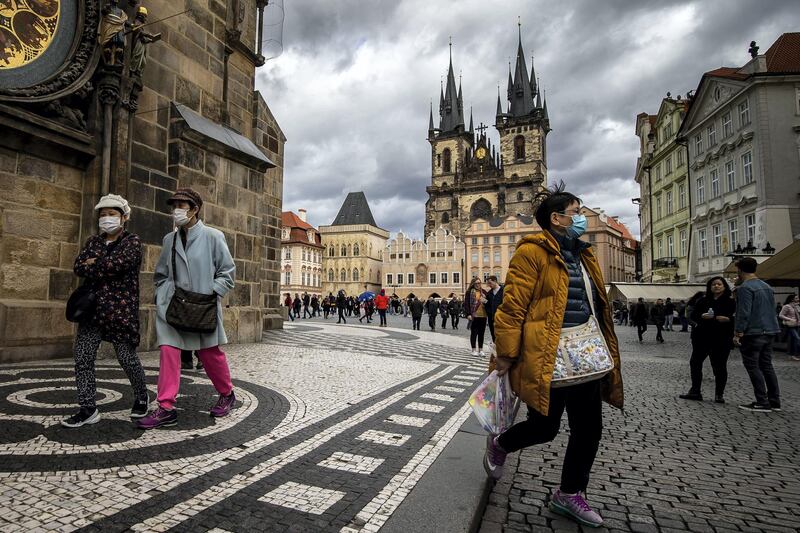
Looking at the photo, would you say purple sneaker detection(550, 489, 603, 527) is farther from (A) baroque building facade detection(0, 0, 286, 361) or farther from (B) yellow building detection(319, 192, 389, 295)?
(B) yellow building detection(319, 192, 389, 295)

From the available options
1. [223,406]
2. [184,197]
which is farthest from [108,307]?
[223,406]

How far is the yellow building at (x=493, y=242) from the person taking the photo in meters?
73.1

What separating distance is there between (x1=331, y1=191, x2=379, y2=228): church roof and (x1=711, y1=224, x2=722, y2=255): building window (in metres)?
66.3

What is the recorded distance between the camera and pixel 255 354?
773 cm

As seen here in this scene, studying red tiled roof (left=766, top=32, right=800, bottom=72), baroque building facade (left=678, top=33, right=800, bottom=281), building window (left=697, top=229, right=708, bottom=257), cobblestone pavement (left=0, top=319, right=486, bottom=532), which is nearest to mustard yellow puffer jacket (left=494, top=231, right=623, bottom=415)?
cobblestone pavement (left=0, top=319, right=486, bottom=532)

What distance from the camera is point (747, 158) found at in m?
24.5

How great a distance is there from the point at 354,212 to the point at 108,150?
84164 millimetres

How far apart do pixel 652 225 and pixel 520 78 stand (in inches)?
2480

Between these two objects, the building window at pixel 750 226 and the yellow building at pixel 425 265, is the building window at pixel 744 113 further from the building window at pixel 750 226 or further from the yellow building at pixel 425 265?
the yellow building at pixel 425 265

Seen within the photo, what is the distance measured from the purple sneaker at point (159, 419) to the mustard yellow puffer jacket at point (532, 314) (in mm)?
2472

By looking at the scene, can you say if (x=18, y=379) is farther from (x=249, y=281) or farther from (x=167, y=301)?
(x=249, y=281)

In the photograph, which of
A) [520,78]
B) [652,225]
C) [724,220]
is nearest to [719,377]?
[724,220]

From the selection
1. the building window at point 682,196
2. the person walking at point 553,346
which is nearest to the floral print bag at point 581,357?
the person walking at point 553,346

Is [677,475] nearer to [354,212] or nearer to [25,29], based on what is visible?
[25,29]
